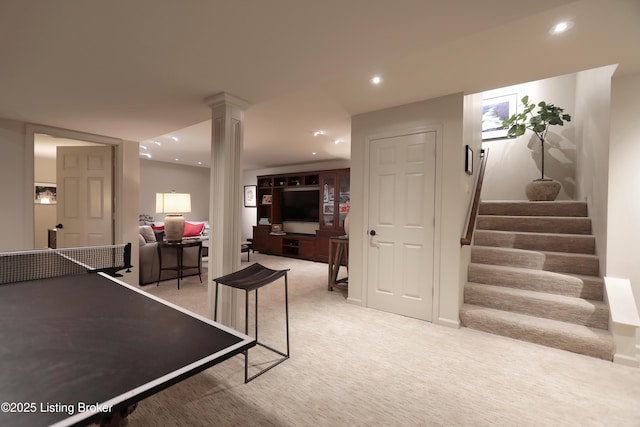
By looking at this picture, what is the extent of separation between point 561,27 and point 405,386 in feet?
8.02

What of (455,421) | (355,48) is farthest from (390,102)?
(455,421)

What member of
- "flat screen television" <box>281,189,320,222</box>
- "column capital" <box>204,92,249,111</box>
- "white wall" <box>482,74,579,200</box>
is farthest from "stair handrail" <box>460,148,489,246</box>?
"flat screen television" <box>281,189,320,222</box>

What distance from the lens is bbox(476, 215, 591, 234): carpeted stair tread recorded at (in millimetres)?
3211

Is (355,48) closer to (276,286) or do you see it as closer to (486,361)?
(486,361)

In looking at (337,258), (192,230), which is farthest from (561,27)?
(192,230)

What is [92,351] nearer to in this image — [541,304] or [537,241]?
[541,304]

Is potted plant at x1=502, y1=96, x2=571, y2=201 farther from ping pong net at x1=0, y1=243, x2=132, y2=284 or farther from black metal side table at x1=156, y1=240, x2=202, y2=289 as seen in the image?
black metal side table at x1=156, y1=240, x2=202, y2=289

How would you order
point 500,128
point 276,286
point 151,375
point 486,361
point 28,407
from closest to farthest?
point 28,407 → point 151,375 → point 486,361 → point 276,286 → point 500,128

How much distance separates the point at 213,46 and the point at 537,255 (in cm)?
358

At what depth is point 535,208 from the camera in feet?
12.2

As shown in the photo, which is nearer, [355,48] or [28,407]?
Result: [28,407]

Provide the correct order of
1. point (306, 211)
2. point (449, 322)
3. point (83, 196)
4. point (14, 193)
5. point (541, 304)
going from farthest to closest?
point (306, 211) < point (83, 196) < point (14, 193) < point (449, 322) < point (541, 304)

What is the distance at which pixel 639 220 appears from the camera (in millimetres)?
2186

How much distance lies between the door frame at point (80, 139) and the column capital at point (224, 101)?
2.35 metres
